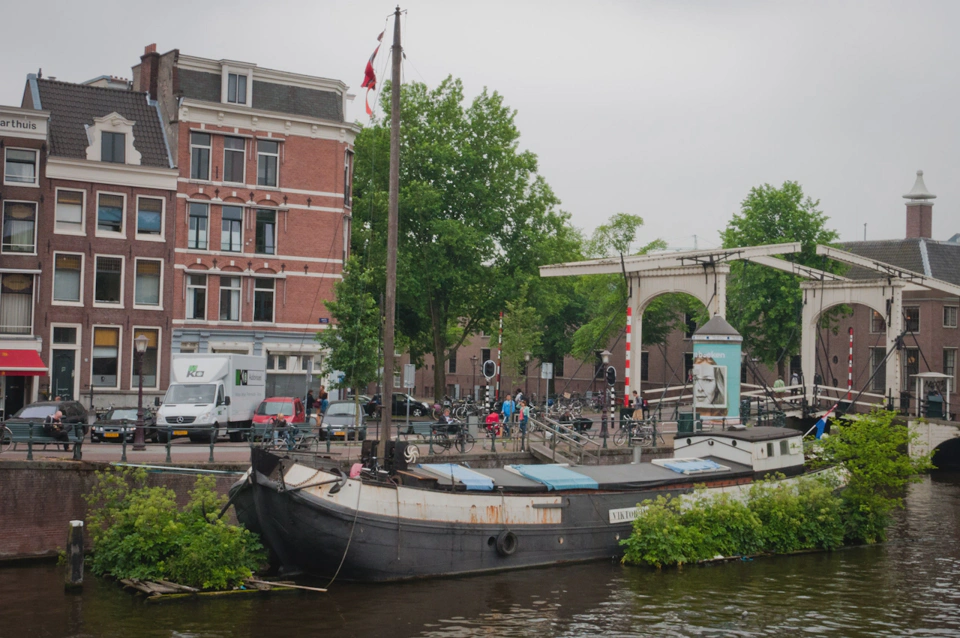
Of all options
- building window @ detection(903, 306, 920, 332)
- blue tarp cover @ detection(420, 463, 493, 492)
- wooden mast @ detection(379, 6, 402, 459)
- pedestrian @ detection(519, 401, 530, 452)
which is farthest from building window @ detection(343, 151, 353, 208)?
building window @ detection(903, 306, 920, 332)

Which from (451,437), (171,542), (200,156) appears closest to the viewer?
(171,542)

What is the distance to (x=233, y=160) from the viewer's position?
42.6 meters

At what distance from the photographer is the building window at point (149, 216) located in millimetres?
40688

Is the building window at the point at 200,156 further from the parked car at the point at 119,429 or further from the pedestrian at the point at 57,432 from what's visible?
the pedestrian at the point at 57,432

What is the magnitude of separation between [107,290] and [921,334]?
1659 inches

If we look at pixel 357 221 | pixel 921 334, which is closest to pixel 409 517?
pixel 357 221

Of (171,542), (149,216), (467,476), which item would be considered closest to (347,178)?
(149,216)

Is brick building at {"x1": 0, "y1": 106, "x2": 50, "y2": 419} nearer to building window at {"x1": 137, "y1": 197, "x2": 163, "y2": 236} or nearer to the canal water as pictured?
building window at {"x1": 137, "y1": 197, "x2": 163, "y2": 236}

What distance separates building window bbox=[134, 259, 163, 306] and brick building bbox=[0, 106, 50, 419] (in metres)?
3.61

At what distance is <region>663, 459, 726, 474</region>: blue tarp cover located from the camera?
83.9 ft

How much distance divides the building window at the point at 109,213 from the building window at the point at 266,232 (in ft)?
18.0

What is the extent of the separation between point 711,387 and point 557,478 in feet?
34.4

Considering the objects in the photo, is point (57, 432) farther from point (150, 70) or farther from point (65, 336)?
point (150, 70)

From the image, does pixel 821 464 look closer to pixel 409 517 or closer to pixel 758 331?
pixel 409 517
